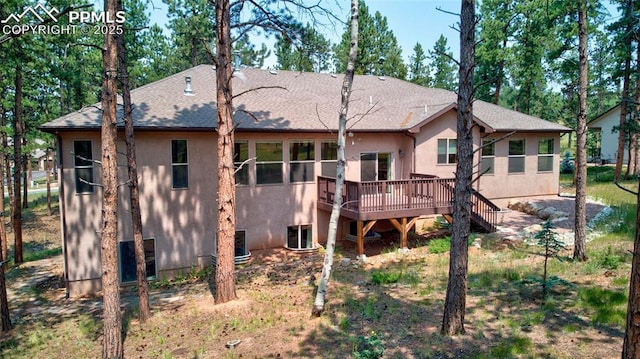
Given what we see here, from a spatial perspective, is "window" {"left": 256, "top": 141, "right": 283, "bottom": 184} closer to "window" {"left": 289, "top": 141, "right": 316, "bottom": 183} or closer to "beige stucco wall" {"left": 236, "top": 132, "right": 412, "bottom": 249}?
"beige stucco wall" {"left": 236, "top": 132, "right": 412, "bottom": 249}

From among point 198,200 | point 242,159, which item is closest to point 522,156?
point 242,159

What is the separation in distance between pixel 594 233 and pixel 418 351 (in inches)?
383

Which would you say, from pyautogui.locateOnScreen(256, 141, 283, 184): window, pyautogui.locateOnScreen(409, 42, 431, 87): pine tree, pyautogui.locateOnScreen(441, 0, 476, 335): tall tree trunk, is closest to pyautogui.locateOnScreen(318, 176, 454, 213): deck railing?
pyautogui.locateOnScreen(256, 141, 283, 184): window

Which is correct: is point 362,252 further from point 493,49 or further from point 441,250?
point 493,49

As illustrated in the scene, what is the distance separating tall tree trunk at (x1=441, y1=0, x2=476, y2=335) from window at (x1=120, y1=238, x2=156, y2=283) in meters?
9.19

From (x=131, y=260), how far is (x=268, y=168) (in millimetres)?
5098

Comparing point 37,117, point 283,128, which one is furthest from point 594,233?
point 37,117

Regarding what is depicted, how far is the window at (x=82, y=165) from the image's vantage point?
36.2ft

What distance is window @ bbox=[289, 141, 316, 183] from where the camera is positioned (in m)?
13.8

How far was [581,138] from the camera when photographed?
9703mm

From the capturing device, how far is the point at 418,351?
5926mm

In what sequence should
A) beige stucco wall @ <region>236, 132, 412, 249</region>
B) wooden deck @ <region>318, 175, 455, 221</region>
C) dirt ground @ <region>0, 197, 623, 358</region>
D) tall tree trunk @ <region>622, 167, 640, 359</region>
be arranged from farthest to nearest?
beige stucco wall @ <region>236, 132, 412, 249</region>
wooden deck @ <region>318, 175, 455, 221</region>
dirt ground @ <region>0, 197, 623, 358</region>
tall tree trunk @ <region>622, 167, 640, 359</region>

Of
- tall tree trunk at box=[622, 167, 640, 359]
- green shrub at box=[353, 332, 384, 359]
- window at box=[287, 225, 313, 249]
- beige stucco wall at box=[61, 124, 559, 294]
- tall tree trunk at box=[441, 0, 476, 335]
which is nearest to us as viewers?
tall tree trunk at box=[622, 167, 640, 359]

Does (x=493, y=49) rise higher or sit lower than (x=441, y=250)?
higher
